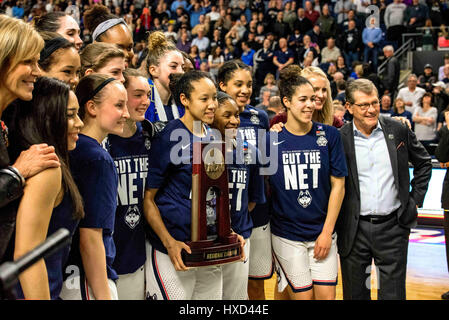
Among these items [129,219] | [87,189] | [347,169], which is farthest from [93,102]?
[347,169]

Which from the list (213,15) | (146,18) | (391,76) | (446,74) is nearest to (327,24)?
(391,76)

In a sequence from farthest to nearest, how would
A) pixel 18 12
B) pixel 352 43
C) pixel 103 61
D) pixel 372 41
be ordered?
1. pixel 18 12
2. pixel 352 43
3. pixel 372 41
4. pixel 103 61

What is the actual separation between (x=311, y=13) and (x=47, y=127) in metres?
12.8

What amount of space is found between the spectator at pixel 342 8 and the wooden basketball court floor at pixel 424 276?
8792 millimetres

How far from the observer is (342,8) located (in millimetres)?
13438

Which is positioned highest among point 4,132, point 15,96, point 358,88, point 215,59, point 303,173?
point 215,59

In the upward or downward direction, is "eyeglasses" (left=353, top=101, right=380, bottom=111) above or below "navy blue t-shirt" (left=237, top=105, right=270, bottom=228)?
above

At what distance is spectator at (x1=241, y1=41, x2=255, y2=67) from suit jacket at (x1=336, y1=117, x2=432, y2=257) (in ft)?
33.4

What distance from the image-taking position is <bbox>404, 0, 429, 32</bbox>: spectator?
1291 centimetres

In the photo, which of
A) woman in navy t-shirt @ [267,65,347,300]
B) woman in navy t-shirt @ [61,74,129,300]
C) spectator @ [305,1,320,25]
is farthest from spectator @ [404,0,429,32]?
woman in navy t-shirt @ [61,74,129,300]

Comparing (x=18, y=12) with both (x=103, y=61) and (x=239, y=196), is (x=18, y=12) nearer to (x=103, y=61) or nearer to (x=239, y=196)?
(x=103, y=61)

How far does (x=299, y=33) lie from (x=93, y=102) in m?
11.7

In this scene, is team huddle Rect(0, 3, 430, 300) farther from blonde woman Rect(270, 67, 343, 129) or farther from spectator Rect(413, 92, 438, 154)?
spectator Rect(413, 92, 438, 154)

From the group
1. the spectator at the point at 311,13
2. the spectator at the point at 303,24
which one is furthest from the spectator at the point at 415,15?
the spectator at the point at 303,24
